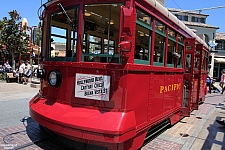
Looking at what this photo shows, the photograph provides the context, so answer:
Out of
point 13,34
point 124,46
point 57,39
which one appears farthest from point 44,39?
point 13,34

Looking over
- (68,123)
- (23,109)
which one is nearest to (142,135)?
(68,123)

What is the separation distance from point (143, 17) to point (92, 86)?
1.40m

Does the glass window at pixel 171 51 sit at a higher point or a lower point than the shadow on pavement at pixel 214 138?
higher

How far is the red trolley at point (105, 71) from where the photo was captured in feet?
9.62

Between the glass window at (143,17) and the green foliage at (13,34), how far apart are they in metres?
15.4

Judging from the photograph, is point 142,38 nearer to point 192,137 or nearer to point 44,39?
point 44,39

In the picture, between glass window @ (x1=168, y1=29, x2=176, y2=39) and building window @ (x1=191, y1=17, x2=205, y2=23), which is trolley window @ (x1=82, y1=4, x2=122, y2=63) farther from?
building window @ (x1=191, y1=17, x2=205, y2=23)

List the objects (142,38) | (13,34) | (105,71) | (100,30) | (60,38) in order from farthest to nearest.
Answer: (13,34)
(100,30)
(60,38)
(142,38)
(105,71)

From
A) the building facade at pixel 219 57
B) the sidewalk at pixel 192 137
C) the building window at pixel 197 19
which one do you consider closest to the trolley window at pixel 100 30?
the sidewalk at pixel 192 137

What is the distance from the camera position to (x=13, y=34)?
1653 cm

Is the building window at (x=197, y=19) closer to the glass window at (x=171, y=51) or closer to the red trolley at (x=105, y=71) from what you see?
the glass window at (x=171, y=51)

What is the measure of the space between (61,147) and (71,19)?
224 centimetres

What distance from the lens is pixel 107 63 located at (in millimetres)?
3117

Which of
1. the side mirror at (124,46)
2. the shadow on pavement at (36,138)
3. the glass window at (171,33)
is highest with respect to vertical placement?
the glass window at (171,33)
